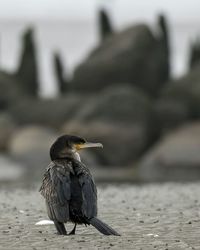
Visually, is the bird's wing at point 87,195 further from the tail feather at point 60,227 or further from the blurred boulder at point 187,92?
the blurred boulder at point 187,92

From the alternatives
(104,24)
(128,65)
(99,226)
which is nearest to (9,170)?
(128,65)

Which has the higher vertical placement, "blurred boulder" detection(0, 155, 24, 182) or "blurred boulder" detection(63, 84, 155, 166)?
"blurred boulder" detection(63, 84, 155, 166)

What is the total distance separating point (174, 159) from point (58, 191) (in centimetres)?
2946

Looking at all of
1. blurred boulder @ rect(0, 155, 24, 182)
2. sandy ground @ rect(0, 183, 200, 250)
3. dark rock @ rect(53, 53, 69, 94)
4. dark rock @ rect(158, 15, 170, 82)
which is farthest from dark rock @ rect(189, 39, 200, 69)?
sandy ground @ rect(0, 183, 200, 250)

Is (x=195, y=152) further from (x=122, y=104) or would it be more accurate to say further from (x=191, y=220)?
(x=191, y=220)

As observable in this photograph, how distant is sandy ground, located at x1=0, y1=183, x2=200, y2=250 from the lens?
10469mm

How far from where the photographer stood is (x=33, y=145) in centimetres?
4422

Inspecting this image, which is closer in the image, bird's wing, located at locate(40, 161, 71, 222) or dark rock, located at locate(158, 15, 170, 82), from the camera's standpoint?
bird's wing, located at locate(40, 161, 71, 222)

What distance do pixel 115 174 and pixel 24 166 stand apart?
4805 millimetres

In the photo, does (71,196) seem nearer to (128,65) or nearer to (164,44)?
(128,65)

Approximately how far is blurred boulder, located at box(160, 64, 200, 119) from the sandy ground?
95.3ft

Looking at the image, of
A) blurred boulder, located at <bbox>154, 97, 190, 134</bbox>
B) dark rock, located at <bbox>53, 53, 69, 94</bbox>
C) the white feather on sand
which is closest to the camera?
the white feather on sand

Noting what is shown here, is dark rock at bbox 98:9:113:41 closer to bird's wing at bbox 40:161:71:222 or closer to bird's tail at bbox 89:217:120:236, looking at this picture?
bird's wing at bbox 40:161:71:222

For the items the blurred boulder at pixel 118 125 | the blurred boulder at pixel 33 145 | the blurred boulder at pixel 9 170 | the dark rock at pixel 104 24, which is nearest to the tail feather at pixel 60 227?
the blurred boulder at pixel 9 170
